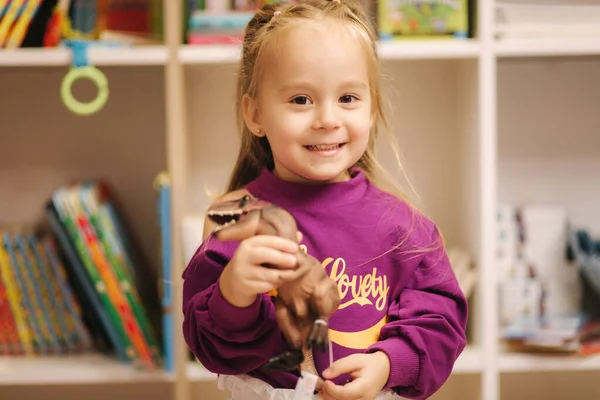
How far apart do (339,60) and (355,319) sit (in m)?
0.28

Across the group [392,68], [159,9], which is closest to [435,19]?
[392,68]

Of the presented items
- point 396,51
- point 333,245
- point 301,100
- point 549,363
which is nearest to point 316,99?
point 301,100

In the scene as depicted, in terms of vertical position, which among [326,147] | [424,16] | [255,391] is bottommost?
[255,391]

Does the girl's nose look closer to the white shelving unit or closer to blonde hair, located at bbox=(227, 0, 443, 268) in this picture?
blonde hair, located at bbox=(227, 0, 443, 268)

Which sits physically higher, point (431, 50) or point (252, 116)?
point (431, 50)

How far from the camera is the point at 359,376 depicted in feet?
2.59

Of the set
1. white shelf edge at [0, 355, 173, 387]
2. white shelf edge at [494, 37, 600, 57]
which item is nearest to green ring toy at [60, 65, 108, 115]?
white shelf edge at [0, 355, 173, 387]

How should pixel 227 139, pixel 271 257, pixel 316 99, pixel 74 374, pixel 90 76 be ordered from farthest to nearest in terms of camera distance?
pixel 227 139
pixel 74 374
pixel 90 76
pixel 316 99
pixel 271 257

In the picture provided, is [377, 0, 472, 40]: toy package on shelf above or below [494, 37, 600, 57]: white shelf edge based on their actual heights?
Result: above

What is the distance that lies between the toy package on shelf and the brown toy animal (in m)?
0.85

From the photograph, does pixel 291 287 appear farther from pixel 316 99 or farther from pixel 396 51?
pixel 396 51

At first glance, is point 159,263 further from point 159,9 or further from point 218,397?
point 159,9

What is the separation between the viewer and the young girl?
805 millimetres

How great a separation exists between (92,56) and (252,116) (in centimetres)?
67
